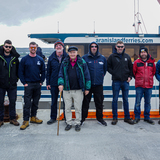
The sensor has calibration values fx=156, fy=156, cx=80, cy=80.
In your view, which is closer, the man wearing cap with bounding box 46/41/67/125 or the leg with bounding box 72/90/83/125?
the leg with bounding box 72/90/83/125

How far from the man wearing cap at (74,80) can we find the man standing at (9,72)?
112 centimetres

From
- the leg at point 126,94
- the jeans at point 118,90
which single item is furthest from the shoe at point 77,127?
the leg at point 126,94

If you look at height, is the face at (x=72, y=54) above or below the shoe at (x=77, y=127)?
above

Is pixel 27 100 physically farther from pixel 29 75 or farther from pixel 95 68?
pixel 95 68

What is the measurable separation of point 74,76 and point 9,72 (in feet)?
4.86

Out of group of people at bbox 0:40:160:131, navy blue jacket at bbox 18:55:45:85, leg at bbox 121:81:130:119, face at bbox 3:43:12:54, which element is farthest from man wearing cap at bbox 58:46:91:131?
face at bbox 3:43:12:54

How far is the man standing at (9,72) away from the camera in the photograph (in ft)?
11.3

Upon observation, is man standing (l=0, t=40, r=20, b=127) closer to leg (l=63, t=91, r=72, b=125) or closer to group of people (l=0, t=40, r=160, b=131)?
group of people (l=0, t=40, r=160, b=131)

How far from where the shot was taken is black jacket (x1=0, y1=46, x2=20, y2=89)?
136 inches

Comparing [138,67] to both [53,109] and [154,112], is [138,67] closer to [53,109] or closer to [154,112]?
[154,112]

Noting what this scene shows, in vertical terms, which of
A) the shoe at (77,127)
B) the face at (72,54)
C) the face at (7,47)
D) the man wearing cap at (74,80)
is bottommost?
the shoe at (77,127)

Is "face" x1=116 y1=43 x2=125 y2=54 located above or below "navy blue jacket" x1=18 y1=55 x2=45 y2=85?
above

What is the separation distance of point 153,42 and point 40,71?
Answer: 4.85 m

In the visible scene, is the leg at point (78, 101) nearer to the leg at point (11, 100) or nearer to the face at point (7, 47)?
the leg at point (11, 100)
